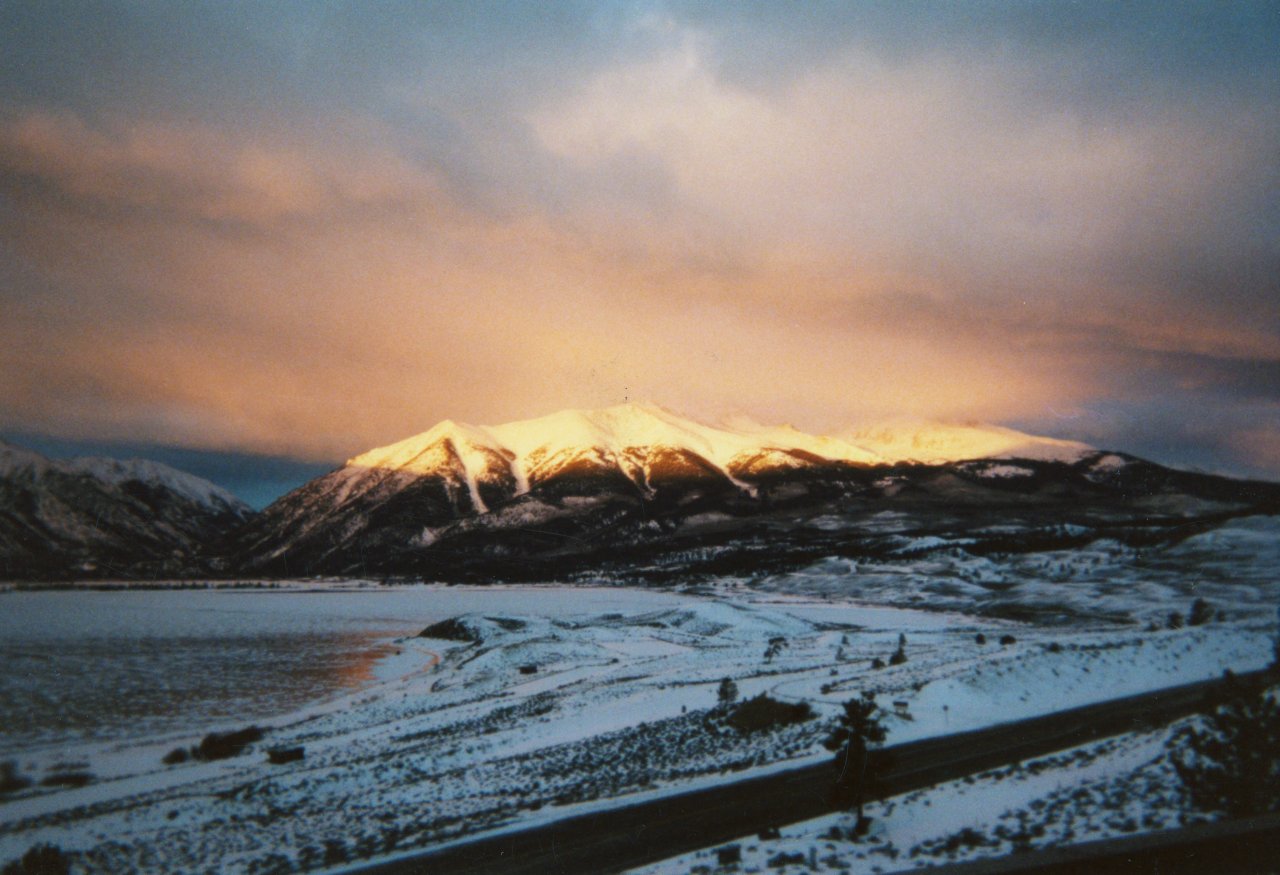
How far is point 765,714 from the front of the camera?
34.9 meters

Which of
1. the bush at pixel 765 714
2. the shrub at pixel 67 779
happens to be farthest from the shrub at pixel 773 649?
the shrub at pixel 67 779

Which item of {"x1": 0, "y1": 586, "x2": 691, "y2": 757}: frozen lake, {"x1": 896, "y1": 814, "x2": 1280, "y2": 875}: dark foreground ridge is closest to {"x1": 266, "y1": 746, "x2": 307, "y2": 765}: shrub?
{"x1": 0, "y1": 586, "x2": 691, "y2": 757}: frozen lake

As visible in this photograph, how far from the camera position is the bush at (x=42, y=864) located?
2078 cm

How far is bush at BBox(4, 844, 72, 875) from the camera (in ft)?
68.2

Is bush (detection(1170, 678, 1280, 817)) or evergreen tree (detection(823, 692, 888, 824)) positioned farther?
evergreen tree (detection(823, 692, 888, 824))

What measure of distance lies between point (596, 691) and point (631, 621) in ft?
178

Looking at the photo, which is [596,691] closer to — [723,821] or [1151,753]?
[723,821]

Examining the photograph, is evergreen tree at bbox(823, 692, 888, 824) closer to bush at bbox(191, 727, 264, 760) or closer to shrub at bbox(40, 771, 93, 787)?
bush at bbox(191, 727, 264, 760)

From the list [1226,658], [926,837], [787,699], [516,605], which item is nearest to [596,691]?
[787,699]

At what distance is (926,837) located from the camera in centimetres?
1833

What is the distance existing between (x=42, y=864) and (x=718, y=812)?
18713mm

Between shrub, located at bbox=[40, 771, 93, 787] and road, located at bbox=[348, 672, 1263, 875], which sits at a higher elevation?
road, located at bbox=[348, 672, 1263, 875]

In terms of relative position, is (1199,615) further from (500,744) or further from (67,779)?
(67,779)

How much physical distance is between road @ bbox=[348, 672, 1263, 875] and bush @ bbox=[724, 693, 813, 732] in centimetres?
646
